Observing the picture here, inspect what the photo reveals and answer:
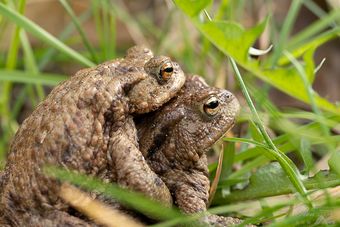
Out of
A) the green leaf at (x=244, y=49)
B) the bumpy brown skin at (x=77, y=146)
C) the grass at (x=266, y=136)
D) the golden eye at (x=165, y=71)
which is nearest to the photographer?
the grass at (x=266, y=136)

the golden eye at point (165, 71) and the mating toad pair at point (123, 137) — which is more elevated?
the golden eye at point (165, 71)

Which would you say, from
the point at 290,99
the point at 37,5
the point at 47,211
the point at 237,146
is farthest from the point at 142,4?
the point at 47,211

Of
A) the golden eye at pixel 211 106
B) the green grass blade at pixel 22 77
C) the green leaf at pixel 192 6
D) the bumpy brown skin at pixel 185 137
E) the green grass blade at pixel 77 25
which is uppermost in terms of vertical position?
the green grass blade at pixel 77 25

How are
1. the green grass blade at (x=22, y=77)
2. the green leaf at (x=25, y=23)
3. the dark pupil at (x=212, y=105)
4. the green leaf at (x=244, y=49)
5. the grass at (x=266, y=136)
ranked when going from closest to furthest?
the grass at (x=266, y=136) → the green leaf at (x=244, y=49) → the dark pupil at (x=212, y=105) → the green leaf at (x=25, y=23) → the green grass blade at (x=22, y=77)

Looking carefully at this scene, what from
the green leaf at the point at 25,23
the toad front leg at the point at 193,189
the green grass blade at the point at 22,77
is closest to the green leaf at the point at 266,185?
the toad front leg at the point at 193,189

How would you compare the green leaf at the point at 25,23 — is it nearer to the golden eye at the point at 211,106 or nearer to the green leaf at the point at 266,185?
the golden eye at the point at 211,106

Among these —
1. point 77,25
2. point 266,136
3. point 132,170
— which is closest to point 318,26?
point 266,136

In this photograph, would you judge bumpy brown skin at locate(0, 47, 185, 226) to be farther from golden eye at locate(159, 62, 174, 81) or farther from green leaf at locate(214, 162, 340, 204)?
green leaf at locate(214, 162, 340, 204)
